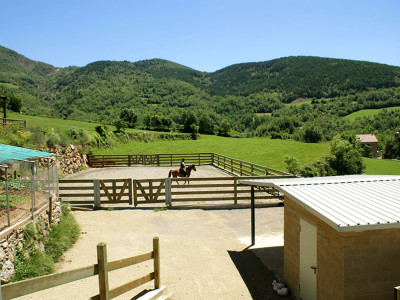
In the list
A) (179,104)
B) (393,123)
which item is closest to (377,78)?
(393,123)

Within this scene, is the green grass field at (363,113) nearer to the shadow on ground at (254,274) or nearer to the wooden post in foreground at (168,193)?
the wooden post in foreground at (168,193)

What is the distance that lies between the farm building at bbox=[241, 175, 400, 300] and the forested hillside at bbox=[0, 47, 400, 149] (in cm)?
7946

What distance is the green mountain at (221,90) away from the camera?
123125 millimetres

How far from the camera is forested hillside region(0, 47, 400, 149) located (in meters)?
114

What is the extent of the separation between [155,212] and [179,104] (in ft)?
417

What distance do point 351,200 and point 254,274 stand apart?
2.79 metres

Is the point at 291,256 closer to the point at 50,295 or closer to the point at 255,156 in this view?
the point at 50,295

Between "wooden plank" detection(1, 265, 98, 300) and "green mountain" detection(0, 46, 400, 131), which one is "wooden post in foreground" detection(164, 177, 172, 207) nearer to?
"wooden plank" detection(1, 265, 98, 300)

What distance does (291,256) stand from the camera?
6047 mm

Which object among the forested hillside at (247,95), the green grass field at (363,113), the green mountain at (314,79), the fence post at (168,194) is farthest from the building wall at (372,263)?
the green mountain at (314,79)

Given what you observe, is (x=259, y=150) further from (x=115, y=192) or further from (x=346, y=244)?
(x=346, y=244)

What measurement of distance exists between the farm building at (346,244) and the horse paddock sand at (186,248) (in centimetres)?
109

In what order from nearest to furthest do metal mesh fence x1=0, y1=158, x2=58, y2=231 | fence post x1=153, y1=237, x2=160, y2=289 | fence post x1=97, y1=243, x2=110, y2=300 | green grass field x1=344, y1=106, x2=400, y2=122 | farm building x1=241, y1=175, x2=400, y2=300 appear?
fence post x1=97, y1=243, x2=110, y2=300 < farm building x1=241, y1=175, x2=400, y2=300 < fence post x1=153, y1=237, x2=160, y2=289 < metal mesh fence x1=0, y1=158, x2=58, y2=231 < green grass field x1=344, y1=106, x2=400, y2=122

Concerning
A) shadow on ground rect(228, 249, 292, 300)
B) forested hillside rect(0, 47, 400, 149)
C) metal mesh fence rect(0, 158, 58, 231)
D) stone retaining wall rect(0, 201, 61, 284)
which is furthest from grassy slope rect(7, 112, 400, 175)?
shadow on ground rect(228, 249, 292, 300)
